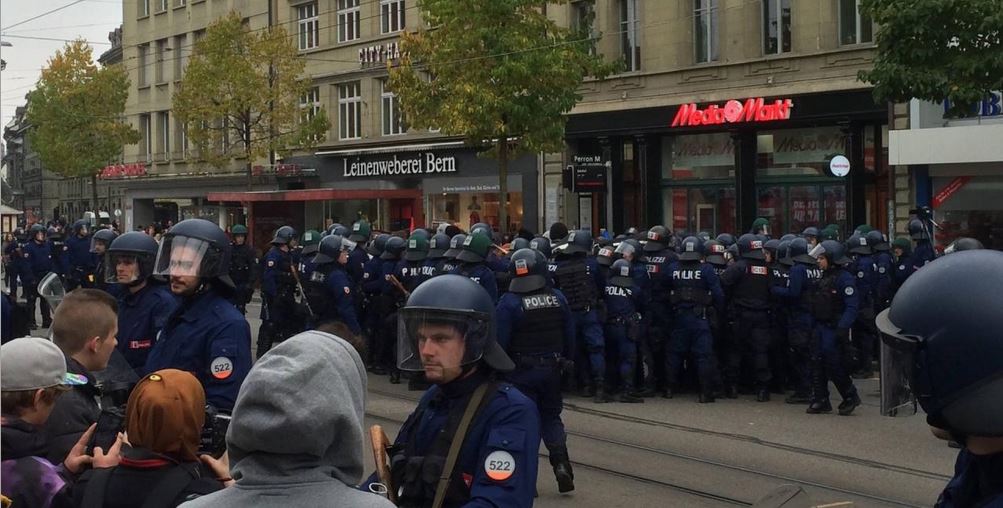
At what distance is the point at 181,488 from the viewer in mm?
3363

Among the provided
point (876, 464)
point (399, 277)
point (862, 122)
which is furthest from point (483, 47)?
point (876, 464)

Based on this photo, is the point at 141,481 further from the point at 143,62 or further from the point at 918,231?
the point at 143,62

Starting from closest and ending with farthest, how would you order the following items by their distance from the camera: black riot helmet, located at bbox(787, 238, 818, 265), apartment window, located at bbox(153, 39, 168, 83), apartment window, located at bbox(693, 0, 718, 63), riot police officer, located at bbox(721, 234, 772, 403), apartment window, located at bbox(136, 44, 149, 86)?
black riot helmet, located at bbox(787, 238, 818, 265) < riot police officer, located at bbox(721, 234, 772, 403) < apartment window, located at bbox(693, 0, 718, 63) < apartment window, located at bbox(153, 39, 168, 83) < apartment window, located at bbox(136, 44, 149, 86)

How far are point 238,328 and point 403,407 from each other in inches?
280

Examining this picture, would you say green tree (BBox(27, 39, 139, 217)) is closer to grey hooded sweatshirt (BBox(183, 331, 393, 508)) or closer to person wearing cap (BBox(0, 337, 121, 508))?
person wearing cap (BBox(0, 337, 121, 508))

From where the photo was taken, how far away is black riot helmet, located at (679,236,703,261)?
1284 cm

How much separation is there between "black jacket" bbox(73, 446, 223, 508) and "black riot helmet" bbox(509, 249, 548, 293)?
5.34m

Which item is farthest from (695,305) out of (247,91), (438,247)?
(247,91)

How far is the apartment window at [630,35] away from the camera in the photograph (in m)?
28.4

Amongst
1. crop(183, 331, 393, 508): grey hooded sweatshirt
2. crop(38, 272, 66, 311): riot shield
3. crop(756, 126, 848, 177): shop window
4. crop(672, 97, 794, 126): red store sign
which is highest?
Answer: crop(672, 97, 794, 126): red store sign

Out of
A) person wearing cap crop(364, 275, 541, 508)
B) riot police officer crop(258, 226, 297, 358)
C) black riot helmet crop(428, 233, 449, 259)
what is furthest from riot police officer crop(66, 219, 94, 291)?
person wearing cap crop(364, 275, 541, 508)

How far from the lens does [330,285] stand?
45.3 ft

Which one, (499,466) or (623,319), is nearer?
(499,466)

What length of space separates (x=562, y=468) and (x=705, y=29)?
20044mm
